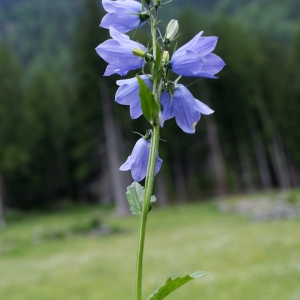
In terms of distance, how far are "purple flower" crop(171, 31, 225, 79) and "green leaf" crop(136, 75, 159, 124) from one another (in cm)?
11

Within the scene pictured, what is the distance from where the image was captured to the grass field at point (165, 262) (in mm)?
7559

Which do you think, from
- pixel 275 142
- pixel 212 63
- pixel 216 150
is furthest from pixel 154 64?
pixel 275 142

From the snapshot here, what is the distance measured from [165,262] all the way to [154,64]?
31.4 ft

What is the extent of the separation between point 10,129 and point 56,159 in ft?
25.3

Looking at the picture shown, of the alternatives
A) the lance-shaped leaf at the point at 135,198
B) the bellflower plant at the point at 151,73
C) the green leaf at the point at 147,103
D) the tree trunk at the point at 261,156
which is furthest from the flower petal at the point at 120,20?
the tree trunk at the point at 261,156

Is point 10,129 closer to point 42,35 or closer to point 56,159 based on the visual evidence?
point 56,159

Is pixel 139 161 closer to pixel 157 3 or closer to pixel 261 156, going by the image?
pixel 157 3

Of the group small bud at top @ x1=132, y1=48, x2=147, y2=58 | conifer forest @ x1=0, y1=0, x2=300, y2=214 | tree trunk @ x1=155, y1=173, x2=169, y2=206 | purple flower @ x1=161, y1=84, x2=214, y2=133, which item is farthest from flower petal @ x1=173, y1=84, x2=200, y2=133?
tree trunk @ x1=155, y1=173, x2=169, y2=206

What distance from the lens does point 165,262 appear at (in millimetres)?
10078

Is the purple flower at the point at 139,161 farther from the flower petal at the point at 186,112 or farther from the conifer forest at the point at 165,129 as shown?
the conifer forest at the point at 165,129

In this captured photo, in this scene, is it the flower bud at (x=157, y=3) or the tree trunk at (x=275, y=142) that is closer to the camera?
the flower bud at (x=157, y=3)

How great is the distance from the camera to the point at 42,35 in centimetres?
9250

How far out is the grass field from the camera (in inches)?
298

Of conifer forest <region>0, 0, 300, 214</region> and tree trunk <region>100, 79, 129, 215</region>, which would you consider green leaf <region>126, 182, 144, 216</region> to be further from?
tree trunk <region>100, 79, 129, 215</region>
